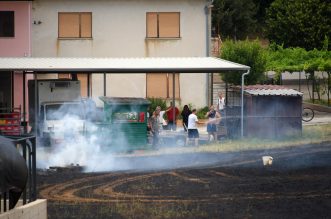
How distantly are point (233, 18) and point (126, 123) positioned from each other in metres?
38.7

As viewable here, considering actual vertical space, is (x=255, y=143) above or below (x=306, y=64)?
below

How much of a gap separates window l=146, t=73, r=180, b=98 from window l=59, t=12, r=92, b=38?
4072mm

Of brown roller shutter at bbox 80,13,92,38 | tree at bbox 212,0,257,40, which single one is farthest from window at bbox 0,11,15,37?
tree at bbox 212,0,257,40

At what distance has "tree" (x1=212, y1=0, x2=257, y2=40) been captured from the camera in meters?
66.0

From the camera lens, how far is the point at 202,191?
1980 centimetres

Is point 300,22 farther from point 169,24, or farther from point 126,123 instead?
point 126,123

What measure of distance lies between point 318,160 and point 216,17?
40.6 meters

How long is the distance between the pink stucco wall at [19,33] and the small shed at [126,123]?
1353cm

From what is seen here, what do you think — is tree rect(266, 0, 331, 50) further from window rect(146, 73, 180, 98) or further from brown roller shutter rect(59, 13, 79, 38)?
brown roller shutter rect(59, 13, 79, 38)

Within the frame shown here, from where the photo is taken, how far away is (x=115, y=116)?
98.9ft

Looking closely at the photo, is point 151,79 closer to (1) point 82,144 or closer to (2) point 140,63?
(2) point 140,63

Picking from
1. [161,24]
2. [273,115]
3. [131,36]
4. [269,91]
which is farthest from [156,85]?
[273,115]

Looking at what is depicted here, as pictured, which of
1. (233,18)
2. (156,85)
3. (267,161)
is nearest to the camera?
(267,161)

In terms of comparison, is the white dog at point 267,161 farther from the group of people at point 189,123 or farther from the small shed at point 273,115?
the small shed at point 273,115
